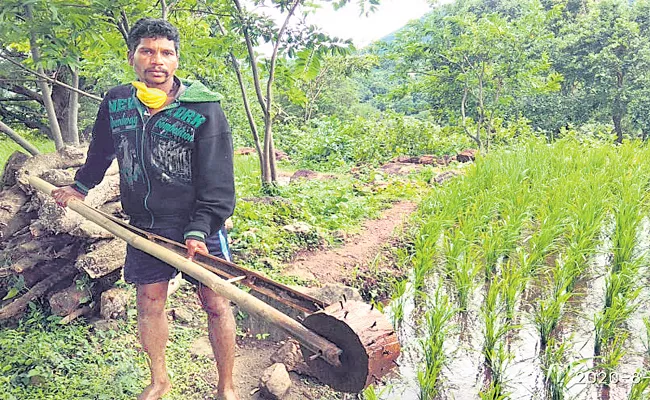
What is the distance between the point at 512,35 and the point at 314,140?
3.89m

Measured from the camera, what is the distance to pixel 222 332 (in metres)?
→ 2.17

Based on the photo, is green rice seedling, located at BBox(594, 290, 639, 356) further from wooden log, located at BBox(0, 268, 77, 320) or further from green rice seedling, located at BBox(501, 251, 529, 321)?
wooden log, located at BBox(0, 268, 77, 320)

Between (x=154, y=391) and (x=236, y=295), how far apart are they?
0.82 metres

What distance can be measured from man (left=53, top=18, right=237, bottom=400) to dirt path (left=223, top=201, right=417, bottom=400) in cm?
69

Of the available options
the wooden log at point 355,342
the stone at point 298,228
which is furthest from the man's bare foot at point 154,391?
the stone at point 298,228

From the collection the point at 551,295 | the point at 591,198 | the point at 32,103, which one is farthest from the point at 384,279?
the point at 32,103

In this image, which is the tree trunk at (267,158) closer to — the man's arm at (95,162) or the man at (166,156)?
the man's arm at (95,162)

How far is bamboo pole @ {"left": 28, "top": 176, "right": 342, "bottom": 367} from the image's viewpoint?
5.12 ft

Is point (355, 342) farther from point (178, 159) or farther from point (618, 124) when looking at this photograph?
point (618, 124)

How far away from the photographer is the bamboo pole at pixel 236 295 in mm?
1561

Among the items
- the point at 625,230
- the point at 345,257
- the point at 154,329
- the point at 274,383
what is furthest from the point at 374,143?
the point at 154,329

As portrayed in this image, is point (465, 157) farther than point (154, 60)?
→ Yes

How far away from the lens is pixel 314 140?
1006 centimetres

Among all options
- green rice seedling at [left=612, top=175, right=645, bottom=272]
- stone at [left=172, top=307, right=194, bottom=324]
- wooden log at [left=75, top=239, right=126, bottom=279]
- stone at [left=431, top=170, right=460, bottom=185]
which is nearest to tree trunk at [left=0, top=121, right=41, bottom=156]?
wooden log at [left=75, top=239, right=126, bottom=279]
